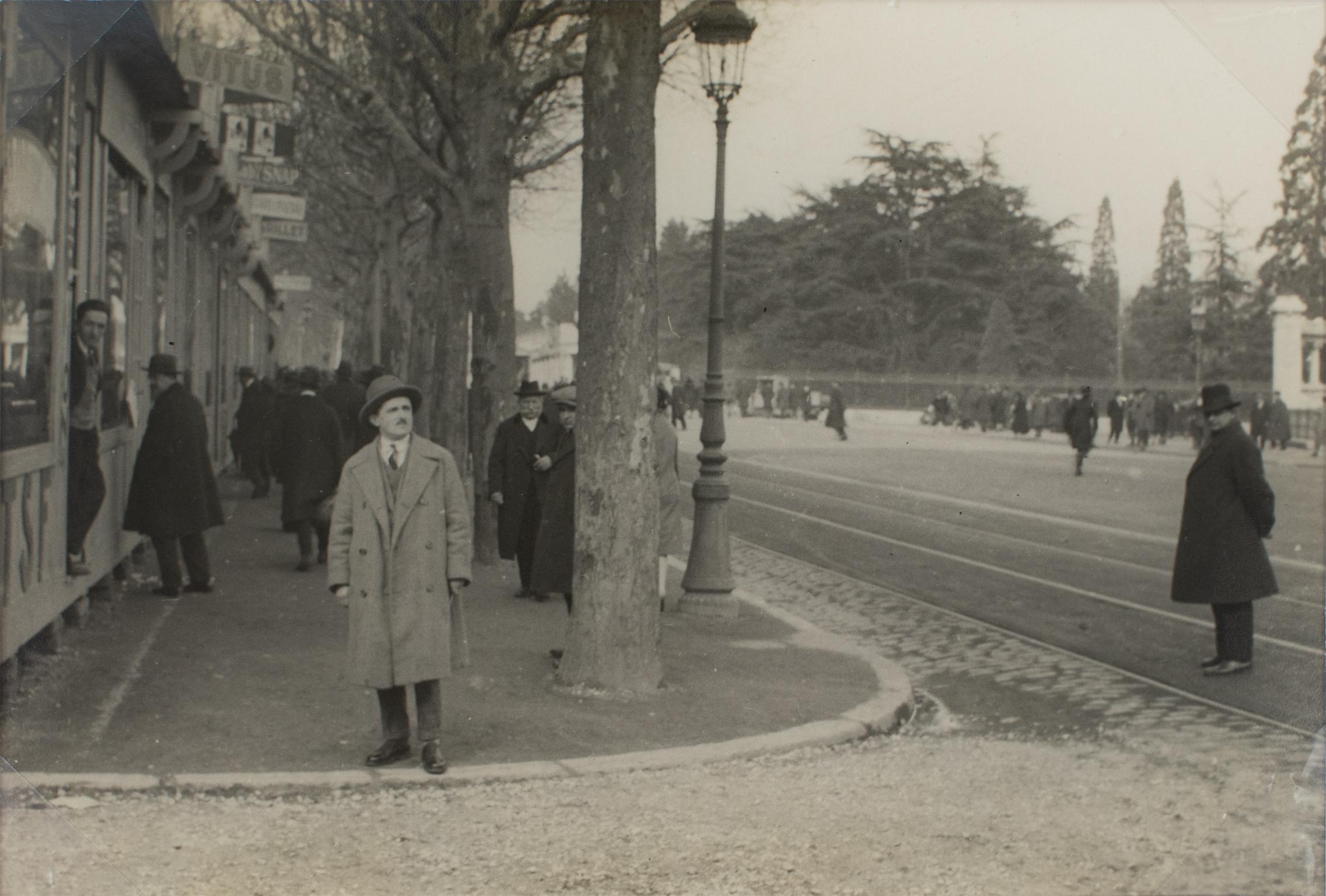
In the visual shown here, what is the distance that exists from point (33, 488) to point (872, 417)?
835 inches

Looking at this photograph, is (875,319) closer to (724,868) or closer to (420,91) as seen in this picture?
(420,91)

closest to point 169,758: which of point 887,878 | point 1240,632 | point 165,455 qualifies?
point 887,878

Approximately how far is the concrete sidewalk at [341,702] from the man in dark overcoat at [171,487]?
404mm

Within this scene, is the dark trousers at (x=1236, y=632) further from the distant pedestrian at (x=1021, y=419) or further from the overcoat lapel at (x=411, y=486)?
the distant pedestrian at (x=1021, y=419)

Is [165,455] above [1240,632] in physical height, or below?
above

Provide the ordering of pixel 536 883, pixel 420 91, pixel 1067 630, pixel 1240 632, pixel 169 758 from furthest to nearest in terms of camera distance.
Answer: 1. pixel 420 91
2. pixel 1067 630
3. pixel 1240 632
4. pixel 169 758
5. pixel 536 883

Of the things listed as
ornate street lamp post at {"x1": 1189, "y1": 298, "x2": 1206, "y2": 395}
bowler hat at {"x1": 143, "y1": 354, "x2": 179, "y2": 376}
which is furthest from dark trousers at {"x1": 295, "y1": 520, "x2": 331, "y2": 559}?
ornate street lamp post at {"x1": 1189, "y1": 298, "x2": 1206, "y2": 395}

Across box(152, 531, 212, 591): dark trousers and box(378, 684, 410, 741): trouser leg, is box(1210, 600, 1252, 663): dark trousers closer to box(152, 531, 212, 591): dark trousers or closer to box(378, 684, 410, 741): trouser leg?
box(378, 684, 410, 741): trouser leg

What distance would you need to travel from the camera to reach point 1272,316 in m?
6.40

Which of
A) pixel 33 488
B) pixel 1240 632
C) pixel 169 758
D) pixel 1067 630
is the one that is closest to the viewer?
pixel 169 758

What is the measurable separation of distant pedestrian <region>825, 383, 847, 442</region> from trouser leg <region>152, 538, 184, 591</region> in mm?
17987

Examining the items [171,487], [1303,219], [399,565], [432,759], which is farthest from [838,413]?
[1303,219]

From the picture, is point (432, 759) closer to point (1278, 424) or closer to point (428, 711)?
point (428, 711)

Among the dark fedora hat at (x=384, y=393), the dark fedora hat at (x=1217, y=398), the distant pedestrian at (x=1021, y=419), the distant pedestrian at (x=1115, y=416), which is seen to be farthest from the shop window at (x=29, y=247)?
the distant pedestrian at (x=1021, y=419)
